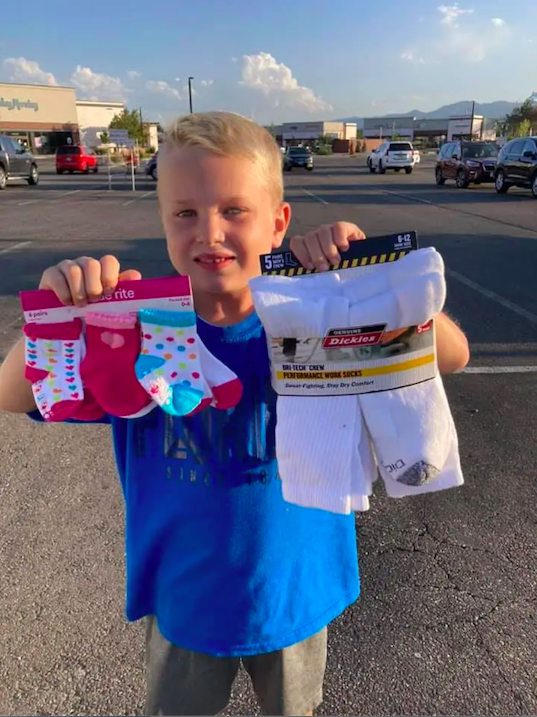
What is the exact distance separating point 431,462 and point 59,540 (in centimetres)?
215

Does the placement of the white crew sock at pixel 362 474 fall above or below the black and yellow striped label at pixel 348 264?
below

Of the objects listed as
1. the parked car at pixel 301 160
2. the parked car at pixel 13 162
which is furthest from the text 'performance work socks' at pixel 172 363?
the parked car at pixel 301 160

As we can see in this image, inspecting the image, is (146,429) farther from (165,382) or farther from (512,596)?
(512,596)

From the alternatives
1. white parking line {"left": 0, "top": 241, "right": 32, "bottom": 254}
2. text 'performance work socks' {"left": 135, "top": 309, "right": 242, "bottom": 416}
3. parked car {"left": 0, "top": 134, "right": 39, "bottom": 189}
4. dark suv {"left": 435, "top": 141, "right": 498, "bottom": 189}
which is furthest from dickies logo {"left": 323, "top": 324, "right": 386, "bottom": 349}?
parked car {"left": 0, "top": 134, "right": 39, "bottom": 189}

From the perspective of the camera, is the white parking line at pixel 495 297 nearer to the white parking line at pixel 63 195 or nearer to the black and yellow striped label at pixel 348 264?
the black and yellow striped label at pixel 348 264

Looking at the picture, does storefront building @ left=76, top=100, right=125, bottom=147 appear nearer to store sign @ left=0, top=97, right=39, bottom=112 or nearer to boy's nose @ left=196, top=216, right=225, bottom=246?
store sign @ left=0, top=97, right=39, bottom=112

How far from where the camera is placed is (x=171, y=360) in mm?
1183

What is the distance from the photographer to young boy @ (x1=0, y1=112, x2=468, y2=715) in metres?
1.23

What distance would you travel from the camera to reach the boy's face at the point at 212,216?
1210mm

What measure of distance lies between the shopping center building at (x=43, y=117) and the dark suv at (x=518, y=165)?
56066 mm

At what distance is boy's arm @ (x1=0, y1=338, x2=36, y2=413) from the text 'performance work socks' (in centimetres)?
26

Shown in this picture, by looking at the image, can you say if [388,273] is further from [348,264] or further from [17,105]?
[17,105]

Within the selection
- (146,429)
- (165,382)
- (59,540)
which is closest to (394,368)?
(165,382)

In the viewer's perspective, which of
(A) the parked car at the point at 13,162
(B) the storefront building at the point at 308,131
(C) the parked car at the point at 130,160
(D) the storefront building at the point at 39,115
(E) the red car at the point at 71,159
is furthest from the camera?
(B) the storefront building at the point at 308,131
